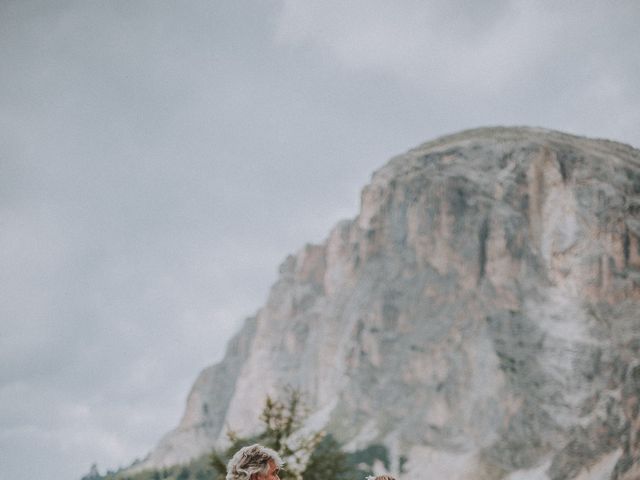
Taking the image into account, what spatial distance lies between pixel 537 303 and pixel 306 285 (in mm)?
67286

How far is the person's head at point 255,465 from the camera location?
528cm

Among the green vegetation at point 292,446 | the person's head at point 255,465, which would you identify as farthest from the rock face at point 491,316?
the person's head at point 255,465

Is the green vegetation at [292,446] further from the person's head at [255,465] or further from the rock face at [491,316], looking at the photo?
the rock face at [491,316]

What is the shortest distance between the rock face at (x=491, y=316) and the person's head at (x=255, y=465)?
9945 cm

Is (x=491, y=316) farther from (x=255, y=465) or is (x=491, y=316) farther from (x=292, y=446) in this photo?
(x=255, y=465)

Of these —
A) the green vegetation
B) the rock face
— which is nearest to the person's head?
the green vegetation

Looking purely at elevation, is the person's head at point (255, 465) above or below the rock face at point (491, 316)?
below

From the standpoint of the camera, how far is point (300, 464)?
2278cm

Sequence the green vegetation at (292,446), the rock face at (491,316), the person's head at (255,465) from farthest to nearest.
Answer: the rock face at (491,316) < the green vegetation at (292,446) < the person's head at (255,465)

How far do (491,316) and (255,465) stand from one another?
11944 centimetres

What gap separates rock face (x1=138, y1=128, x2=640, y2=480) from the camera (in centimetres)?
10738

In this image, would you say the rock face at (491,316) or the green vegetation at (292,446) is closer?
the green vegetation at (292,446)

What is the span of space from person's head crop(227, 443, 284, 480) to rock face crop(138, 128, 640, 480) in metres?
99.4

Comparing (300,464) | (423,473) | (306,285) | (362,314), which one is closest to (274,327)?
(306,285)
